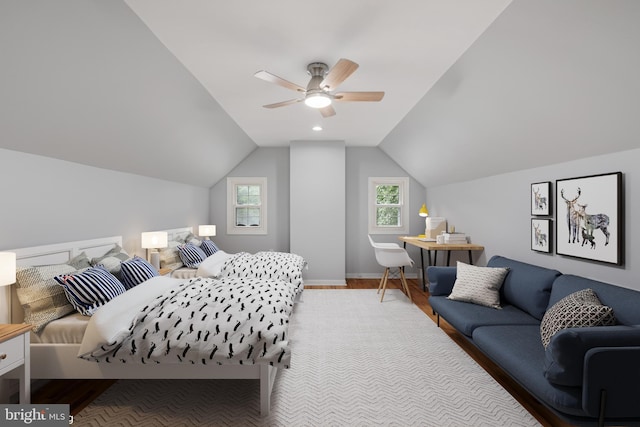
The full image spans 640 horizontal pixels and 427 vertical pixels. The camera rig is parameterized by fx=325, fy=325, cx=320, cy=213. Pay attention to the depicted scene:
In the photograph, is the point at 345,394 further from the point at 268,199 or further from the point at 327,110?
the point at 268,199

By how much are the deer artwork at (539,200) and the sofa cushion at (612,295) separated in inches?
31.8

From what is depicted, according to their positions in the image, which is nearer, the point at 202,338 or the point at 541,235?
the point at 202,338

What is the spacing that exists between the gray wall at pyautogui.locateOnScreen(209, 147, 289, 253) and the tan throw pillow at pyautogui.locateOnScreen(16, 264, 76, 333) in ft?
13.3

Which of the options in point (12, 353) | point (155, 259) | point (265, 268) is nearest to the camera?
point (12, 353)

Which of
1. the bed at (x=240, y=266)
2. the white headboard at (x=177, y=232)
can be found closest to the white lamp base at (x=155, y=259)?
the bed at (x=240, y=266)

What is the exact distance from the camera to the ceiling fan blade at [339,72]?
231 cm

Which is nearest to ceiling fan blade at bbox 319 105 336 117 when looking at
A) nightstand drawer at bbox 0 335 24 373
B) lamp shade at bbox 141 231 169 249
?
lamp shade at bbox 141 231 169 249

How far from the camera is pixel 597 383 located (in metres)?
1.69

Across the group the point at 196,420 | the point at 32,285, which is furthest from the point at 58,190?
the point at 196,420

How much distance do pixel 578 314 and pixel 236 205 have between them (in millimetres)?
5567

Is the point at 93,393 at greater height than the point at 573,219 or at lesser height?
lesser

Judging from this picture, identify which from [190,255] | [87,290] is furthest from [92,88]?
[190,255]

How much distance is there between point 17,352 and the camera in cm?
192

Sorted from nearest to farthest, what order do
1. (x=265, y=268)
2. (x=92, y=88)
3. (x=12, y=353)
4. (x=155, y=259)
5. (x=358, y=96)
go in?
(x=12, y=353) → (x=92, y=88) → (x=358, y=96) → (x=155, y=259) → (x=265, y=268)
